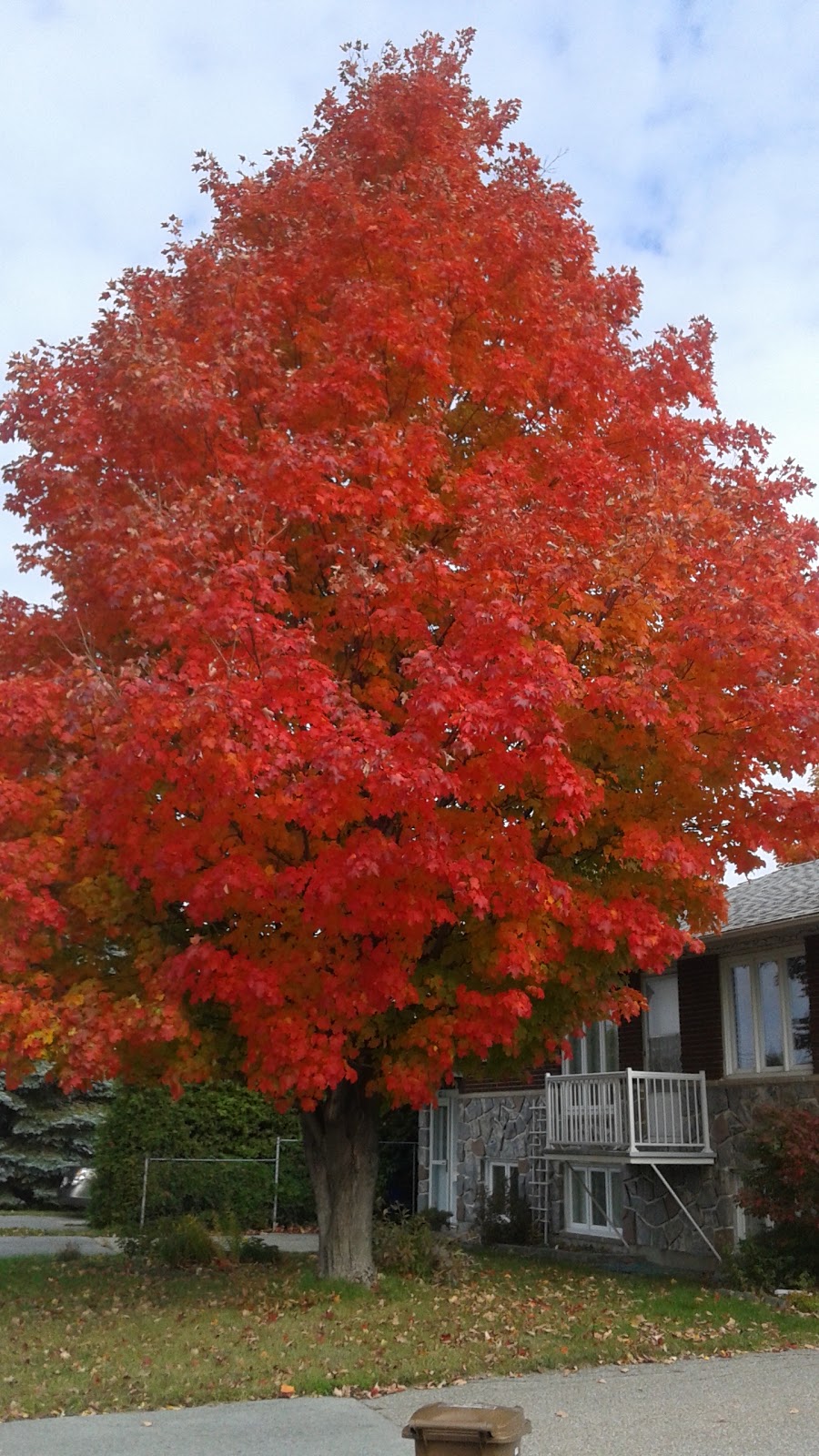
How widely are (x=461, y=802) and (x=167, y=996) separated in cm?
314

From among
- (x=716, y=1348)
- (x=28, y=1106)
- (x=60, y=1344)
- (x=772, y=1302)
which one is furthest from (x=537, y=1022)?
(x=28, y=1106)

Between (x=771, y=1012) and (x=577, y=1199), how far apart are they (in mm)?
5789

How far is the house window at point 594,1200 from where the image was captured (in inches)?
789

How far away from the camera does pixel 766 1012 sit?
17.4 metres

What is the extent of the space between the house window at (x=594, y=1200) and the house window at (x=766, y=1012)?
3718mm

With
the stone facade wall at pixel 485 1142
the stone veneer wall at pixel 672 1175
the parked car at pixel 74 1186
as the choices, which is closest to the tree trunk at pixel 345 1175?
the stone veneer wall at pixel 672 1175

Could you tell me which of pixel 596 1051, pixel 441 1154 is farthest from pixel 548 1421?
pixel 441 1154

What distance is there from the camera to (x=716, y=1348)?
11.0 m

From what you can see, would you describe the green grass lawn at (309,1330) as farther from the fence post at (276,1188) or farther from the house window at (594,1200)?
the fence post at (276,1188)

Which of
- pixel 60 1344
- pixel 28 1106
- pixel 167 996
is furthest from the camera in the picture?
pixel 28 1106

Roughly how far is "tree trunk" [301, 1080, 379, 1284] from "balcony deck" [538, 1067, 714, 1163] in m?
4.75

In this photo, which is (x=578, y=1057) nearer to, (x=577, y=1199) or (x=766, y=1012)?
(x=577, y=1199)

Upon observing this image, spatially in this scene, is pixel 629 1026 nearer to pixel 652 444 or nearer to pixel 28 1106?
pixel 652 444

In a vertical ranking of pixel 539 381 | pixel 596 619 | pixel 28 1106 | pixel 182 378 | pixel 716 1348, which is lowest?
pixel 716 1348
